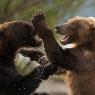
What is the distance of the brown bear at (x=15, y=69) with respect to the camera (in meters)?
8.06

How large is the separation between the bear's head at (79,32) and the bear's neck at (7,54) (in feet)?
2.14

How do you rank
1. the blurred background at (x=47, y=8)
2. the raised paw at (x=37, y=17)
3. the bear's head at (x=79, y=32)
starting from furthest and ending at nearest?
the blurred background at (x=47, y=8) → the bear's head at (x=79, y=32) → the raised paw at (x=37, y=17)

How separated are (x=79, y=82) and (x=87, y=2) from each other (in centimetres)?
839

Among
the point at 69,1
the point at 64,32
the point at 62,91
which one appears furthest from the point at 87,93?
the point at 69,1

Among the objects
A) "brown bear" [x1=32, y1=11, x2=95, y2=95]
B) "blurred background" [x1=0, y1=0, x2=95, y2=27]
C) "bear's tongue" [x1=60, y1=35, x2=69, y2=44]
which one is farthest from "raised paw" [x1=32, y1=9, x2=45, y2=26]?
"blurred background" [x1=0, y1=0, x2=95, y2=27]

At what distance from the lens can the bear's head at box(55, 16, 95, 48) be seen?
26.3 feet

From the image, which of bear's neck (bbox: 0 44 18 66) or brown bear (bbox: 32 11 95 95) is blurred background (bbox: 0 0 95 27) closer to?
bear's neck (bbox: 0 44 18 66)

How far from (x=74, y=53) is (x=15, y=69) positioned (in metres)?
0.78

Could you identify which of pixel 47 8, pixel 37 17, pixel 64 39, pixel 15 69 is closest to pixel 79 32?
pixel 64 39

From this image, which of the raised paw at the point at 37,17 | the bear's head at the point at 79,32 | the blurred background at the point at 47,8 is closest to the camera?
the raised paw at the point at 37,17

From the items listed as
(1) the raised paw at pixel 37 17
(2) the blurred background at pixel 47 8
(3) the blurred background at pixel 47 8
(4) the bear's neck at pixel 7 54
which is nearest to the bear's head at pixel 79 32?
(1) the raised paw at pixel 37 17

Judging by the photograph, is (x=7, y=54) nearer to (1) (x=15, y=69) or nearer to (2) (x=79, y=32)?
(1) (x=15, y=69)

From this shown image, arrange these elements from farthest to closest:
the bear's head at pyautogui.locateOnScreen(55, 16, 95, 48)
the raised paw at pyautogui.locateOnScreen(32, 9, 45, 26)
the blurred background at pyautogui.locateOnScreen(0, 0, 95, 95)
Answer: the blurred background at pyautogui.locateOnScreen(0, 0, 95, 95), the bear's head at pyautogui.locateOnScreen(55, 16, 95, 48), the raised paw at pyautogui.locateOnScreen(32, 9, 45, 26)

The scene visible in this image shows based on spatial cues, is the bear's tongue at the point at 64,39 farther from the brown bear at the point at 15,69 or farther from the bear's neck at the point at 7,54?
the bear's neck at the point at 7,54
